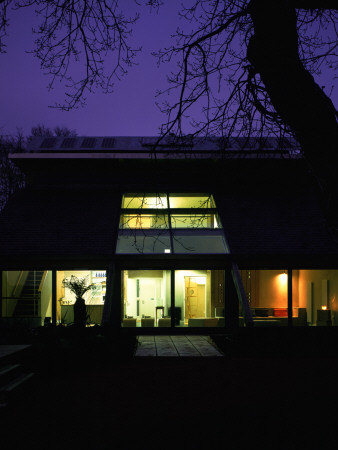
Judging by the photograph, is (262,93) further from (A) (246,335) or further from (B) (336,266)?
(B) (336,266)

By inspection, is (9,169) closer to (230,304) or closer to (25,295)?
(25,295)

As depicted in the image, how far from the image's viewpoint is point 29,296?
12898 millimetres

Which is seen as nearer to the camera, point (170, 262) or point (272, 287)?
point (170, 262)

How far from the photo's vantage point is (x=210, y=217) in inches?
553

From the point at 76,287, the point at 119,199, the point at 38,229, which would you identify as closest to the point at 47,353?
the point at 76,287

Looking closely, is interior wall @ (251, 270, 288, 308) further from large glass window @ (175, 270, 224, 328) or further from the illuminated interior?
large glass window @ (175, 270, 224, 328)

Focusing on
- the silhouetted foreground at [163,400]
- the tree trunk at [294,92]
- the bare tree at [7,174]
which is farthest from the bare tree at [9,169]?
the tree trunk at [294,92]

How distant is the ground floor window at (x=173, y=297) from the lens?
13.2m

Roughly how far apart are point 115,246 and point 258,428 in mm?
8168

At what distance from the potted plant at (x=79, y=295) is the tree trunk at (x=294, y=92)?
316 inches

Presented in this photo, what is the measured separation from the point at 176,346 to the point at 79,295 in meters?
2.82

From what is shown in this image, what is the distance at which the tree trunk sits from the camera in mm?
3033

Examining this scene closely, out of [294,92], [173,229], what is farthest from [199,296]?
[294,92]

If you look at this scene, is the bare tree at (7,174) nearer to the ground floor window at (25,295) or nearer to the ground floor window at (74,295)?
the ground floor window at (25,295)
